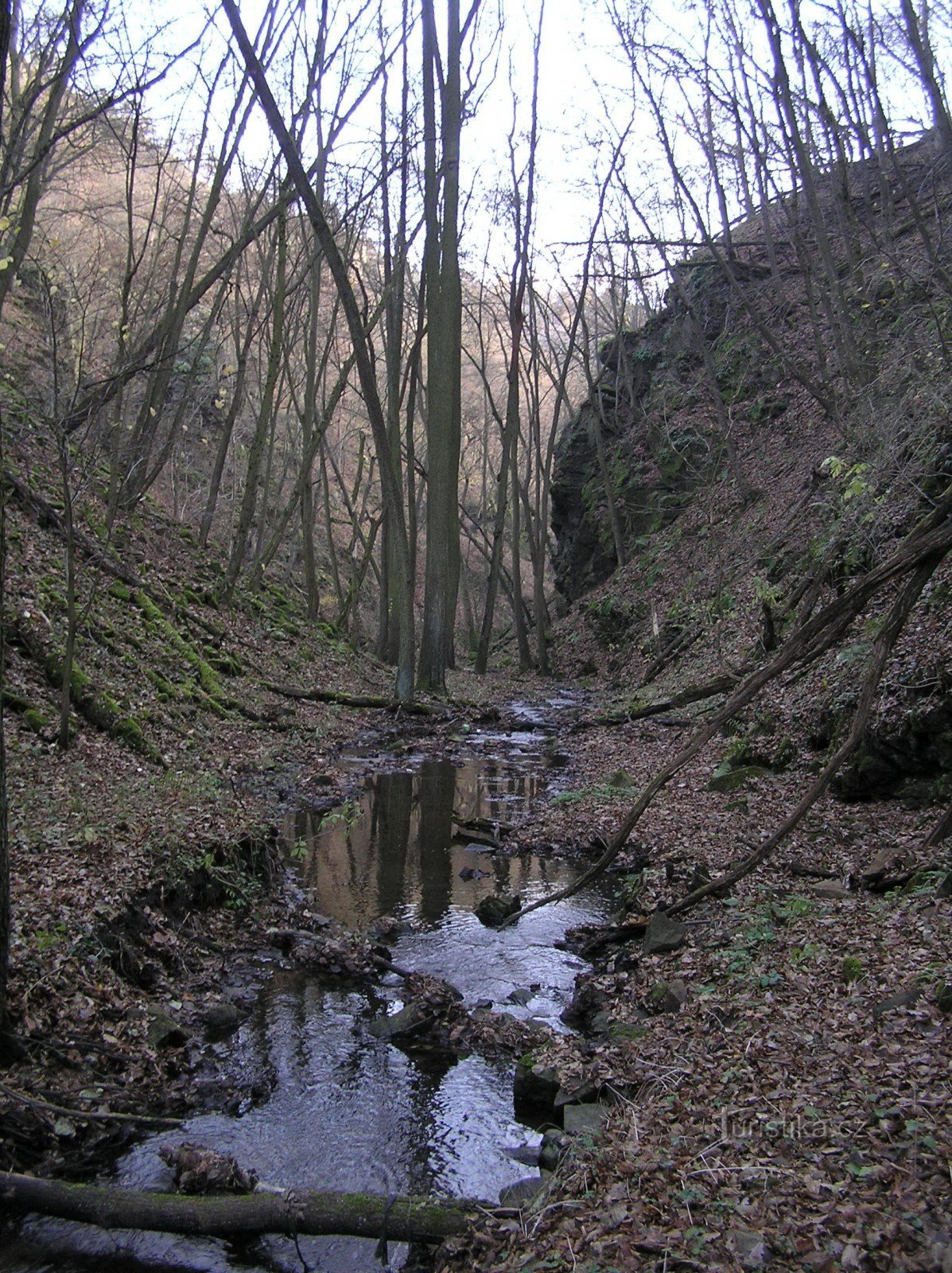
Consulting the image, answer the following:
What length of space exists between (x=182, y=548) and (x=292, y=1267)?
1850 cm

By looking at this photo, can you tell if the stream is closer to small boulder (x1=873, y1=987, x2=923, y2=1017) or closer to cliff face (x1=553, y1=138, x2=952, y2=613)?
small boulder (x1=873, y1=987, x2=923, y2=1017)

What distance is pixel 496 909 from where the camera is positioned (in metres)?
7.91

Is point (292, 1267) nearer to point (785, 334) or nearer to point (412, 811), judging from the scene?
point (412, 811)

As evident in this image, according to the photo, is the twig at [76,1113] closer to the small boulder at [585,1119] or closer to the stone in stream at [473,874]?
the small boulder at [585,1119]

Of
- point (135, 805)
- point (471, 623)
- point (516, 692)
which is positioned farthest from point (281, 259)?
point (471, 623)

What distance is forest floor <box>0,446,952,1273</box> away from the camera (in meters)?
3.42

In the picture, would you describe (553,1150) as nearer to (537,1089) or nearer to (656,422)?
(537,1089)

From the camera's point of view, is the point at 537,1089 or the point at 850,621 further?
the point at 850,621

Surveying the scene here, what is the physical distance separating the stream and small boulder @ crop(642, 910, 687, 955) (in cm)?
60

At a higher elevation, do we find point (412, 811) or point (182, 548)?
point (182, 548)

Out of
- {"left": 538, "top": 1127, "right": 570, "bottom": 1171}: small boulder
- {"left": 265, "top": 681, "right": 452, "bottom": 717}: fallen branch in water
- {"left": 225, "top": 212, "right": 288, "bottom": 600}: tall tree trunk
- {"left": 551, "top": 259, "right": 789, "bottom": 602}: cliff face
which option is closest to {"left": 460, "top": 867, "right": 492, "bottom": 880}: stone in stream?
{"left": 538, "top": 1127, "right": 570, "bottom": 1171}: small boulder

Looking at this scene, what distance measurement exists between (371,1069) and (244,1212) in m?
1.76

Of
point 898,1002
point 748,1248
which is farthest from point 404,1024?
point 748,1248

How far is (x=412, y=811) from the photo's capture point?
38.7 ft
